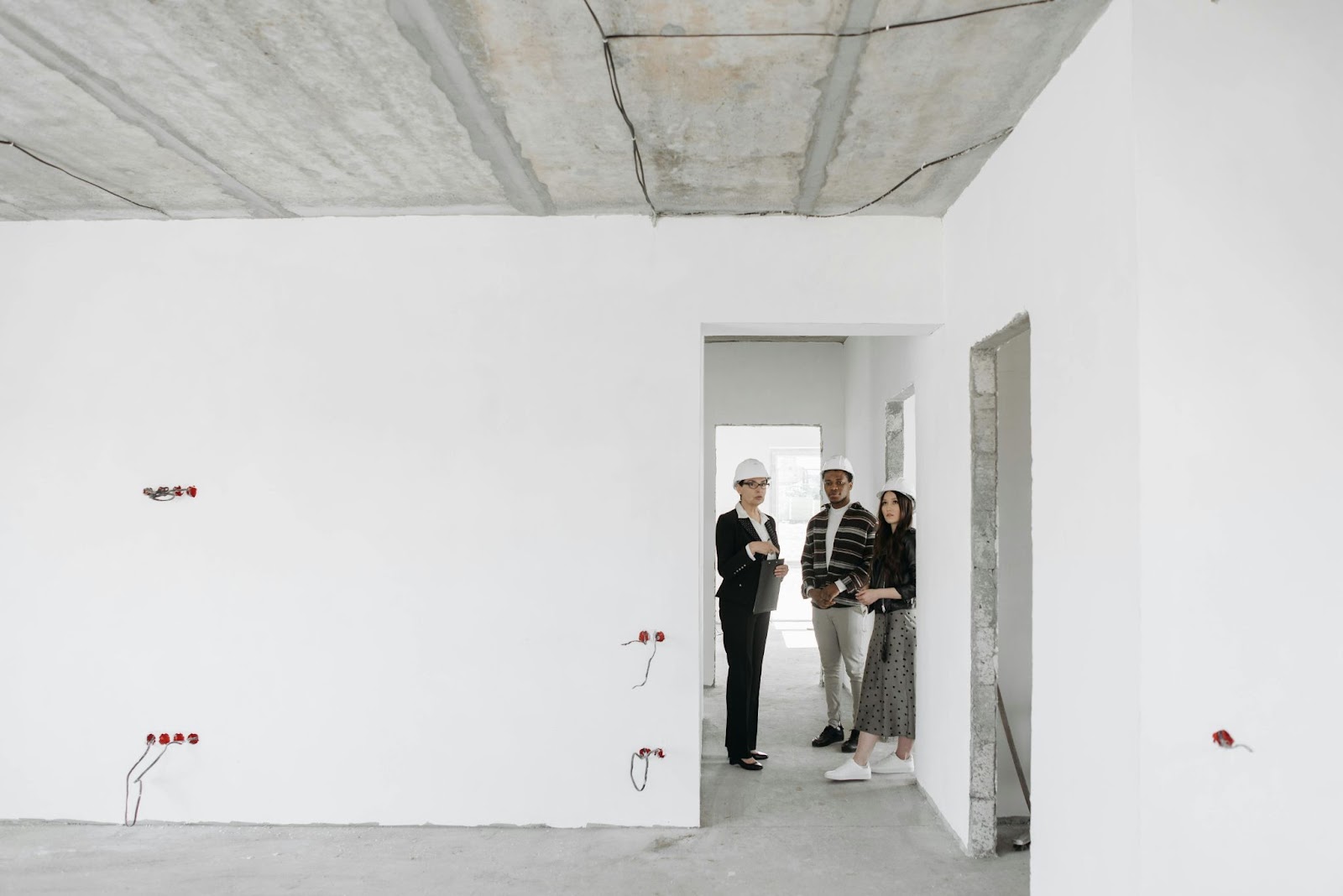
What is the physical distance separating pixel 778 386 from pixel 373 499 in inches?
152

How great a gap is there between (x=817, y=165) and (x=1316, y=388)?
1.84 m

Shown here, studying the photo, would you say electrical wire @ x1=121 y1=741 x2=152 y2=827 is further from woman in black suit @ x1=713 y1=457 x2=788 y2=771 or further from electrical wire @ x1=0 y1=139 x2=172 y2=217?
woman in black suit @ x1=713 y1=457 x2=788 y2=771

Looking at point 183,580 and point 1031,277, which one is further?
point 183,580

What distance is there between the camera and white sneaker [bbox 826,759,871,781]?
4512 mm

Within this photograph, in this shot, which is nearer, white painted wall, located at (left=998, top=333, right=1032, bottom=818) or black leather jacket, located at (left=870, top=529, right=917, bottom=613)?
white painted wall, located at (left=998, top=333, right=1032, bottom=818)

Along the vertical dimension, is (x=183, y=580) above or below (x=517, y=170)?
below

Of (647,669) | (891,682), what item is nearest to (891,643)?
(891,682)

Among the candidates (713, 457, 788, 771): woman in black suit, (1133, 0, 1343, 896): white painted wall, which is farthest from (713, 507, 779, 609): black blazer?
(1133, 0, 1343, 896): white painted wall

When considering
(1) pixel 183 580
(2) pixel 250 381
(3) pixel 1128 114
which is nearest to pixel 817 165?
(3) pixel 1128 114

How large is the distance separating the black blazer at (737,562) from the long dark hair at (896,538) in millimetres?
596

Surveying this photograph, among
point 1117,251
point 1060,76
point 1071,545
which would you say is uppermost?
point 1060,76

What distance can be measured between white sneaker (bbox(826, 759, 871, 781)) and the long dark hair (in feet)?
3.04

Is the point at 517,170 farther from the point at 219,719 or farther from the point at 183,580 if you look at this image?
the point at 219,719

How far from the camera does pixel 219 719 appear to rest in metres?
4.04
